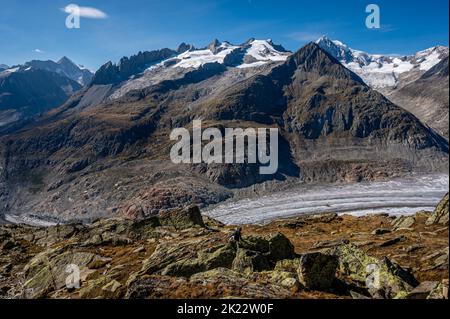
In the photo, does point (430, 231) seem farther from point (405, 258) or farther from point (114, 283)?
point (114, 283)

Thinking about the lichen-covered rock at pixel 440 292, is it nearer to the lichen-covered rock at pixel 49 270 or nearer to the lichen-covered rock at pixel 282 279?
the lichen-covered rock at pixel 282 279

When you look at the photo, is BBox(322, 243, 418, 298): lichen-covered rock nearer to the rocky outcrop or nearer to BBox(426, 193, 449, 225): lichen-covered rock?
the rocky outcrop

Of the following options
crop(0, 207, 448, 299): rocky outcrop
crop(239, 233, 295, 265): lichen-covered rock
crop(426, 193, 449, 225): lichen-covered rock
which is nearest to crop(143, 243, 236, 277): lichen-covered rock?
crop(0, 207, 448, 299): rocky outcrop

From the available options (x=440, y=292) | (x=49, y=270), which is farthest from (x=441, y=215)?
(x=49, y=270)

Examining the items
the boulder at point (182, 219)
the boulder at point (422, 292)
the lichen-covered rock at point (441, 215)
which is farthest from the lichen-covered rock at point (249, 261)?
the boulder at point (182, 219)

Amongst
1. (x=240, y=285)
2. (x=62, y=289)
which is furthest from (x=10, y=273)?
(x=240, y=285)

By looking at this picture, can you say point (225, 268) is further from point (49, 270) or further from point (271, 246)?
point (49, 270)
